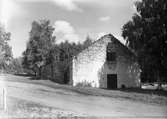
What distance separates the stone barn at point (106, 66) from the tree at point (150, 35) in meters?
3.30

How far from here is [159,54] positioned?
25875 mm

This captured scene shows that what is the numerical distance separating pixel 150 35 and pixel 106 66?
7.24 meters

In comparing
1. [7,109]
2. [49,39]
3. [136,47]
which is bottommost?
[7,109]

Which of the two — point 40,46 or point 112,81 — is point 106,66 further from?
point 40,46

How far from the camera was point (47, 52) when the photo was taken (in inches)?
1692

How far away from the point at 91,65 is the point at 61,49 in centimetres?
1655

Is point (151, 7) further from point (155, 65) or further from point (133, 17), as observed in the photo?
point (155, 65)

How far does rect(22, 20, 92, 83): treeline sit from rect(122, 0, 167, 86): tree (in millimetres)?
11342

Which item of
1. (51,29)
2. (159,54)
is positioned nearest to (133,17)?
(159,54)

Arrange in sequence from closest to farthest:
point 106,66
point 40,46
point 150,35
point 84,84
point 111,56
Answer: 1. point 150,35
2. point 84,84
3. point 106,66
4. point 111,56
5. point 40,46

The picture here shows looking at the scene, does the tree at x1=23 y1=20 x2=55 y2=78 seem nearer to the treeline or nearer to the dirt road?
the treeline

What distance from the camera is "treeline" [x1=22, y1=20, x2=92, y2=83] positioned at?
3803 centimetres

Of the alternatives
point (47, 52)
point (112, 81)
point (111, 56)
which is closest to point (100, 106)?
point (112, 81)

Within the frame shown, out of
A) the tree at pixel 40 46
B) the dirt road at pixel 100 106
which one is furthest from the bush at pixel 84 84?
the dirt road at pixel 100 106
